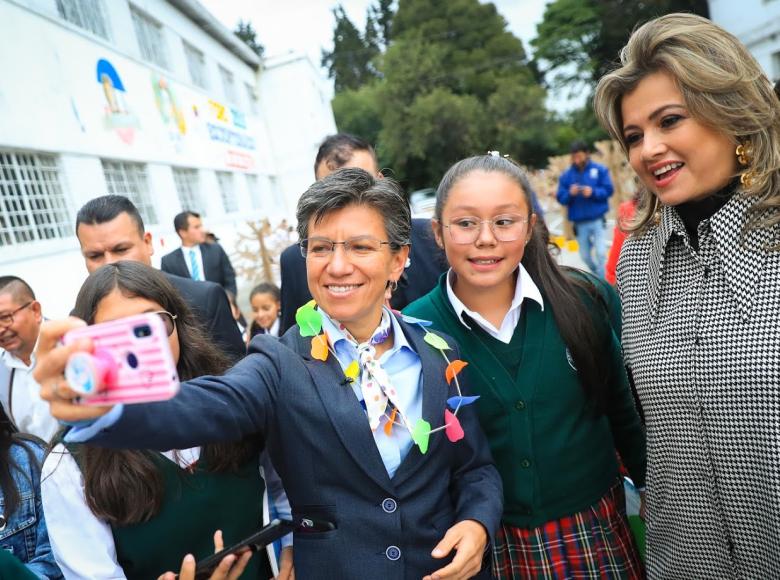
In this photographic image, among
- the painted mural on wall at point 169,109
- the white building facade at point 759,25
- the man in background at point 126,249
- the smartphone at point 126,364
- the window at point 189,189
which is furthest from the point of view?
the white building facade at point 759,25

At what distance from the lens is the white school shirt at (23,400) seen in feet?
9.64

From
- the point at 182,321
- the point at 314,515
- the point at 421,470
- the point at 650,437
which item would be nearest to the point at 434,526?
the point at 421,470

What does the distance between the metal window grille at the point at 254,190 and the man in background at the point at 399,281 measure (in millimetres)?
16809

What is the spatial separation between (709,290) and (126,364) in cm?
158

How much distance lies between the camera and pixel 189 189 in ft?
46.6

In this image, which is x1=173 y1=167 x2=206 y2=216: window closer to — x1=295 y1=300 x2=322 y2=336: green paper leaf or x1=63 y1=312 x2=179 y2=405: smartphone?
x1=295 y1=300 x2=322 y2=336: green paper leaf

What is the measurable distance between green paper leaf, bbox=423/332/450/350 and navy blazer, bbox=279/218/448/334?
1.23m

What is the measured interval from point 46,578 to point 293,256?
197 cm

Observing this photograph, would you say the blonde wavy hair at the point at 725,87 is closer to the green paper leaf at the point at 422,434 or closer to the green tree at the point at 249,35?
the green paper leaf at the point at 422,434

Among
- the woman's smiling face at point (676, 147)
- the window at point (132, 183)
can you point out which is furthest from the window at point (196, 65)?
the woman's smiling face at point (676, 147)

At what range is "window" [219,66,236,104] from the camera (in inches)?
764

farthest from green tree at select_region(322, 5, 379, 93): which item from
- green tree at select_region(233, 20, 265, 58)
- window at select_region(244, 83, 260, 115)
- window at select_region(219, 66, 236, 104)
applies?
window at select_region(219, 66, 236, 104)

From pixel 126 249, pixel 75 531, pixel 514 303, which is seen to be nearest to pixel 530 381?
pixel 514 303

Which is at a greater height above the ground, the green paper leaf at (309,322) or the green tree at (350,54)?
the green tree at (350,54)
